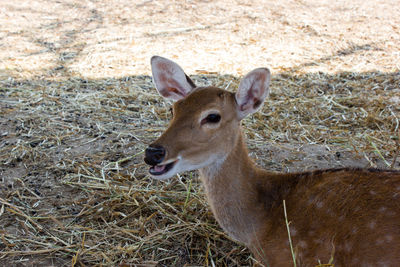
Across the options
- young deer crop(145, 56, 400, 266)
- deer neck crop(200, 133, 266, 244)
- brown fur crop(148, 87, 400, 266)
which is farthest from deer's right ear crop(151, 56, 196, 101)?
deer neck crop(200, 133, 266, 244)

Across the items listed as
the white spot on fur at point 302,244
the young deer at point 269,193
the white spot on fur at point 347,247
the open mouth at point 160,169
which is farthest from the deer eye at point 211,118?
the white spot on fur at point 347,247

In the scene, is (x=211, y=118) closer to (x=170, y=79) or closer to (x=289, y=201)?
(x=170, y=79)

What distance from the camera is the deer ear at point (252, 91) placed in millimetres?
2834

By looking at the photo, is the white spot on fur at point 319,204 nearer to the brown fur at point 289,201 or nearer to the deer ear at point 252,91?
the brown fur at point 289,201

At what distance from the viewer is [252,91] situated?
9.62ft

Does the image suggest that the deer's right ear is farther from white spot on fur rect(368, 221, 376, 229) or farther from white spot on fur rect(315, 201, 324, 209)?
white spot on fur rect(368, 221, 376, 229)

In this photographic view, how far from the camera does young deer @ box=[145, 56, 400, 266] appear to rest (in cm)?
239

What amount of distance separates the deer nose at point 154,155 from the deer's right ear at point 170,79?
0.80 m

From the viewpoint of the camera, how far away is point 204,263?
3.04 metres

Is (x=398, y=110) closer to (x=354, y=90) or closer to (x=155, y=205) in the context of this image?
(x=354, y=90)

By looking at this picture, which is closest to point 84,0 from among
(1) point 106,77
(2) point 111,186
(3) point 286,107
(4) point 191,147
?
(1) point 106,77

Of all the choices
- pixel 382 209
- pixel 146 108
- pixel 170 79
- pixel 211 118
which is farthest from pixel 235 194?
pixel 146 108

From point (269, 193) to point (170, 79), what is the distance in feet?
3.90

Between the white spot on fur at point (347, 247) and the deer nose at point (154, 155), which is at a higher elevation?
the deer nose at point (154, 155)
